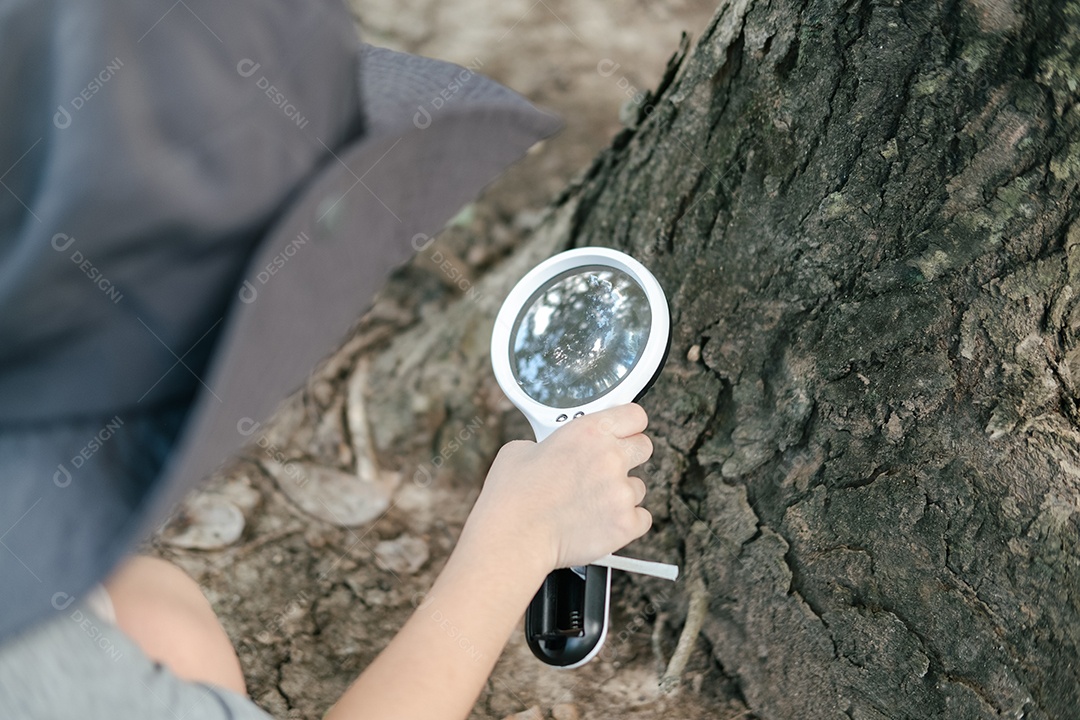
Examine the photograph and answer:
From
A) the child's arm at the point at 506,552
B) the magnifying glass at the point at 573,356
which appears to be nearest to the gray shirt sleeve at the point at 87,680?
the child's arm at the point at 506,552

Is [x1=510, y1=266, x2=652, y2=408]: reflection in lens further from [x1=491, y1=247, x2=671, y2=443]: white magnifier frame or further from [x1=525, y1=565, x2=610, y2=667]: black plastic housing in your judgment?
[x1=525, y1=565, x2=610, y2=667]: black plastic housing

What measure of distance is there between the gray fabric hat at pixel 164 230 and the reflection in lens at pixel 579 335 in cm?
43

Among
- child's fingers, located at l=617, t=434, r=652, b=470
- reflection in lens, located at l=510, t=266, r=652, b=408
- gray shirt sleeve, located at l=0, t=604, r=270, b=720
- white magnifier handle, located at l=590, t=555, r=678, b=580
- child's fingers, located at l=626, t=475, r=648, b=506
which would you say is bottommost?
gray shirt sleeve, located at l=0, t=604, r=270, b=720

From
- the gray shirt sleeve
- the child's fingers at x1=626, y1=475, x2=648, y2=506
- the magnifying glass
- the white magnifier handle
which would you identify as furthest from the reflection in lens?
the gray shirt sleeve

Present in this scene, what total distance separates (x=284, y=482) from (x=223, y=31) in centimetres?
126

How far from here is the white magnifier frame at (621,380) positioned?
128 centimetres

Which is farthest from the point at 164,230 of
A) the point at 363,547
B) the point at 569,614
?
the point at 363,547

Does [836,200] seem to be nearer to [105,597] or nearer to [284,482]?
[105,597]

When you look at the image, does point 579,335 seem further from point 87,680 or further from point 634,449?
point 87,680

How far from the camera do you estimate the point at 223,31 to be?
814mm

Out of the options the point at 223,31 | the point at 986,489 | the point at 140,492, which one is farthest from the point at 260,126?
the point at 986,489

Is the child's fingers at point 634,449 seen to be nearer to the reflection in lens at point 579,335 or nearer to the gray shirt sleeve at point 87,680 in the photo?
the reflection in lens at point 579,335

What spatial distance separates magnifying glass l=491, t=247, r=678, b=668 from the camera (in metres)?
1.32

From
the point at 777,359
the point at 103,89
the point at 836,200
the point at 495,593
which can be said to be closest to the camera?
the point at 103,89
